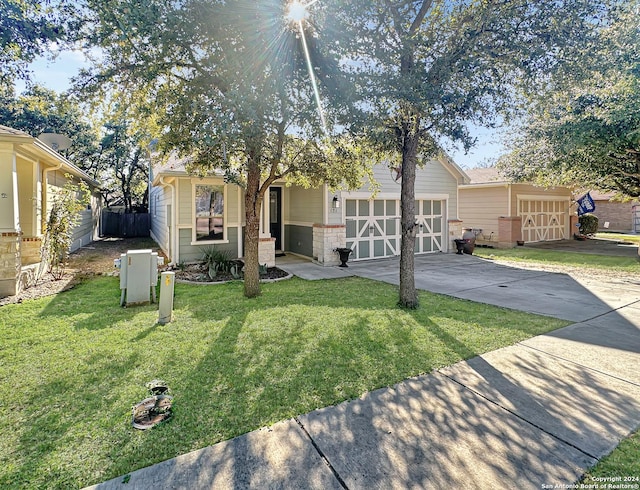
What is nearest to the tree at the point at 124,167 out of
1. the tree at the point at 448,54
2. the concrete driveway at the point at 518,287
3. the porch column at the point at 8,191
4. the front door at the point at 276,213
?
the front door at the point at 276,213

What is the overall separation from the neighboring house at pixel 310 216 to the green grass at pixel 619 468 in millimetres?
8308

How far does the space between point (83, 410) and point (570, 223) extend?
24.3 meters

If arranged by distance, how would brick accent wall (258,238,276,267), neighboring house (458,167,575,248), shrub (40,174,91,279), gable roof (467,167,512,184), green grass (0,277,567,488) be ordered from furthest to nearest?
neighboring house (458,167,575,248)
gable roof (467,167,512,184)
brick accent wall (258,238,276,267)
shrub (40,174,91,279)
green grass (0,277,567,488)

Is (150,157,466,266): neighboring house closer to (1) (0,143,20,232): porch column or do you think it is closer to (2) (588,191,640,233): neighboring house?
(1) (0,143,20,232): porch column

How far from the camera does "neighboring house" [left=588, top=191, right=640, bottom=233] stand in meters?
26.3

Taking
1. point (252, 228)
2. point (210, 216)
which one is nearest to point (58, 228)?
point (210, 216)

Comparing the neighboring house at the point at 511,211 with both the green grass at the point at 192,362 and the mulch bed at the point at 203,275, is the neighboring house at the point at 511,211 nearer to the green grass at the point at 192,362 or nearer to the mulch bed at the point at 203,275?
the mulch bed at the point at 203,275

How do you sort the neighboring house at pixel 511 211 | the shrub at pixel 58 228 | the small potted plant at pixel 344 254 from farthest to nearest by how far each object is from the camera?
the neighboring house at pixel 511 211 → the small potted plant at pixel 344 254 → the shrub at pixel 58 228

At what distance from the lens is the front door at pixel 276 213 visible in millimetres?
12680

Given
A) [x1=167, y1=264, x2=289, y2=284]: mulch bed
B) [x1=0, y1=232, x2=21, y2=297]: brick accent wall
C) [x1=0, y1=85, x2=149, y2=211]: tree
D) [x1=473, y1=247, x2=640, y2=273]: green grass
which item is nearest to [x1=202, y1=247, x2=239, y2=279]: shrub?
[x1=167, y1=264, x2=289, y2=284]: mulch bed

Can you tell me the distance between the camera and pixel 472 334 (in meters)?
4.66

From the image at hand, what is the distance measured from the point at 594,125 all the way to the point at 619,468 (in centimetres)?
1076

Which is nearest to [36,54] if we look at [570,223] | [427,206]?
[427,206]

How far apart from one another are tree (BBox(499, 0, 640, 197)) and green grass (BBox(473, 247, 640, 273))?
2.98 metres
